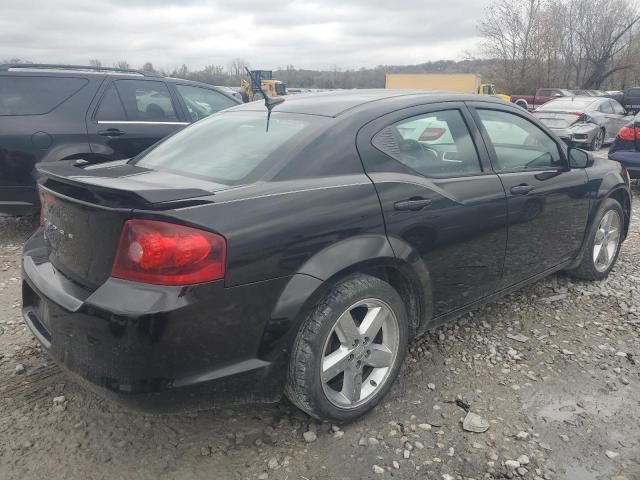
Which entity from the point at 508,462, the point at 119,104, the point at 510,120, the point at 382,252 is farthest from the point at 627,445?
the point at 119,104

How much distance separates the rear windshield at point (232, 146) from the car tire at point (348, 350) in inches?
27.4

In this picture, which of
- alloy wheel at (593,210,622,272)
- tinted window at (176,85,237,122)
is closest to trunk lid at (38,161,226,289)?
alloy wheel at (593,210,622,272)

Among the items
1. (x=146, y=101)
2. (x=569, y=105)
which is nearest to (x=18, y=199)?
(x=146, y=101)

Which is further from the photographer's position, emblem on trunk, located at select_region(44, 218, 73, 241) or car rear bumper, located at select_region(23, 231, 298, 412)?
emblem on trunk, located at select_region(44, 218, 73, 241)

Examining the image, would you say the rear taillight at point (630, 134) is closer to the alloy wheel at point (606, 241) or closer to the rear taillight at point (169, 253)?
the alloy wheel at point (606, 241)

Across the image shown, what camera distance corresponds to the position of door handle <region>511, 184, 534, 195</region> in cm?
320

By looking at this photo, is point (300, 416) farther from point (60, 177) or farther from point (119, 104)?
point (119, 104)

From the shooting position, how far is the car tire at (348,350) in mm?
2289

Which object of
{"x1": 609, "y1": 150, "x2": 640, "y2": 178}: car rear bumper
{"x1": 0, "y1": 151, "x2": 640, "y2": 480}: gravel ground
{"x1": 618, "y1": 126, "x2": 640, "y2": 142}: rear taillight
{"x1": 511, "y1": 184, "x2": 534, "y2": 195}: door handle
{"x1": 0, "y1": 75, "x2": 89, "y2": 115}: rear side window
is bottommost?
{"x1": 0, "y1": 151, "x2": 640, "y2": 480}: gravel ground

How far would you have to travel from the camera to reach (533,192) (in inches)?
131

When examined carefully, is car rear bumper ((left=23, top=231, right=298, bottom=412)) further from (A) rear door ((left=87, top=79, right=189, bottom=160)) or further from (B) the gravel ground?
(A) rear door ((left=87, top=79, right=189, bottom=160))

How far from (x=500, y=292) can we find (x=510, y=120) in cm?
117

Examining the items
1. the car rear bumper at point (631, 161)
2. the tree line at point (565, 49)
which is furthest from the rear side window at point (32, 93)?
the tree line at point (565, 49)

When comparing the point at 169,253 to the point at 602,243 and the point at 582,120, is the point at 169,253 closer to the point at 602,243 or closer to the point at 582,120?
the point at 602,243
